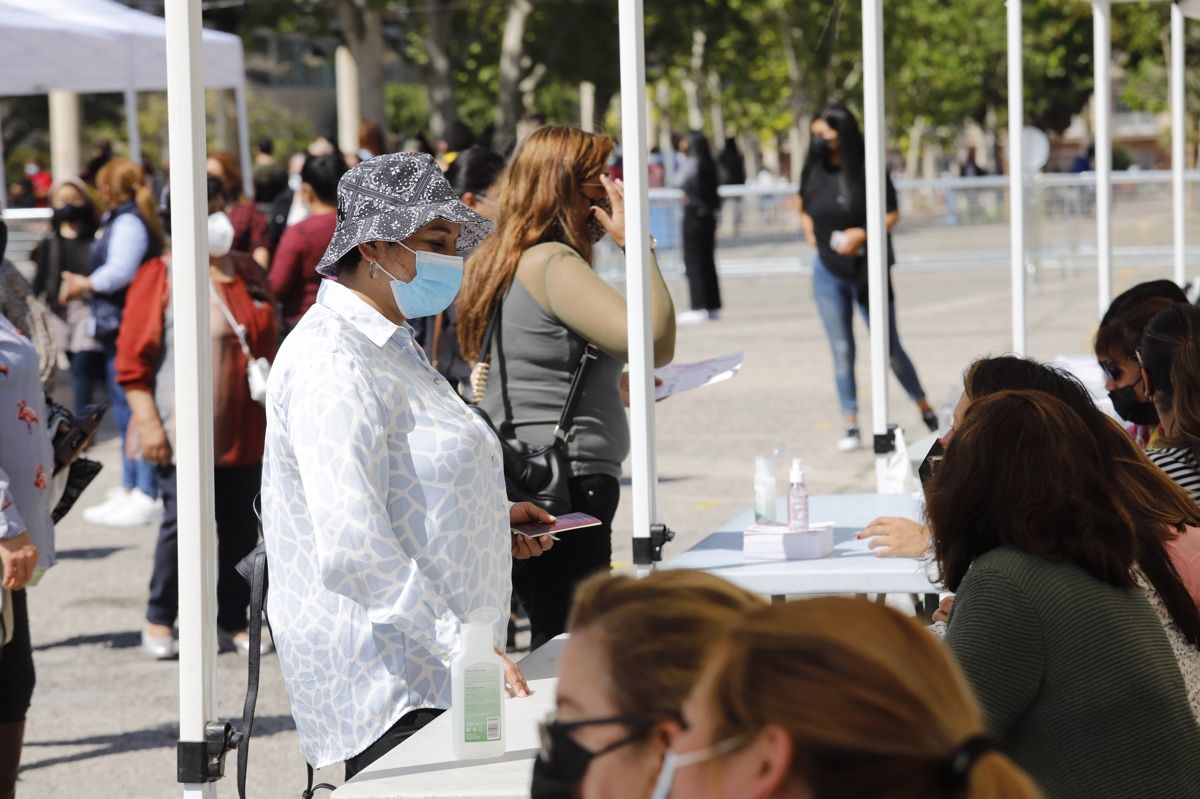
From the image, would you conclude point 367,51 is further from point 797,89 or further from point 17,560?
point 17,560

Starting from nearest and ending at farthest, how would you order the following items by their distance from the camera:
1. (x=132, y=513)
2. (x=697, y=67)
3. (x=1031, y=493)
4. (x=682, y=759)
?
1. (x=682, y=759)
2. (x=1031, y=493)
3. (x=132, y=513)
4. (x=697, y=67)


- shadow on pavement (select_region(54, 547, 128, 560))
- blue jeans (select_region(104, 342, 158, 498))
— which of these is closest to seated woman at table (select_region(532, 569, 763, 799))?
shadow on pavement (select_region(54, 547, 128, 560))

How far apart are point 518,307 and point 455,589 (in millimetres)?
1429

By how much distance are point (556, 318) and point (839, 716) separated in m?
3.05

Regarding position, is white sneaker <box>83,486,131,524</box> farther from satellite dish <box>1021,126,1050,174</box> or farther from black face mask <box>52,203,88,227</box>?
satellite dish <box>1021,126,1050,174</box>

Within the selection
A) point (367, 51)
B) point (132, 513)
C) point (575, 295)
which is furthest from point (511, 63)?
point (575, 295)

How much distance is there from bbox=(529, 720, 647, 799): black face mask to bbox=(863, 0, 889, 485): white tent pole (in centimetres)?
430

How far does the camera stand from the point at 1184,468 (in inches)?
155

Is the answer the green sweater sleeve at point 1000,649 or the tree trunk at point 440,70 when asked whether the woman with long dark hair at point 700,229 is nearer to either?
the tree trunk at point 440,70

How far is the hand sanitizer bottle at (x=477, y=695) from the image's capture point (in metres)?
→ 2.95

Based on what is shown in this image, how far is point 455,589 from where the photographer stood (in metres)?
3.11

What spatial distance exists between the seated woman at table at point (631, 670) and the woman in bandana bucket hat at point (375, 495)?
1.28m

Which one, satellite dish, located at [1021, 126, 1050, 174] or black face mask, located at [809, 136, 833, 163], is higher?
satellite dish, located at [1021, 126, 1050, 174]

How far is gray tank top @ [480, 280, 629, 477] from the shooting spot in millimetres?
4414
